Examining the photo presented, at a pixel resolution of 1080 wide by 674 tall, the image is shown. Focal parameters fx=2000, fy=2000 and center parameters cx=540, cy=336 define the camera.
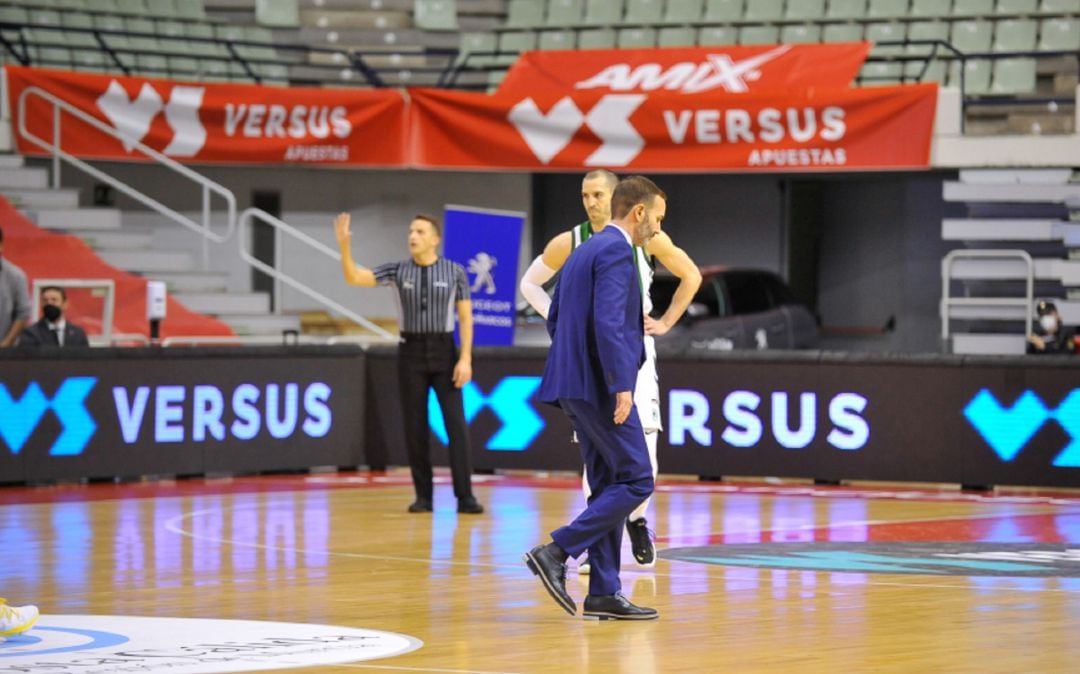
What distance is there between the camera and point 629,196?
30.1 feet

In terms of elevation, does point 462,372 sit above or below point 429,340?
below

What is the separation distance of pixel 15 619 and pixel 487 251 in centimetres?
1145

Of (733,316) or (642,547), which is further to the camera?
(733,316)

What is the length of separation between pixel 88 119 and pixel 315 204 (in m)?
4.78

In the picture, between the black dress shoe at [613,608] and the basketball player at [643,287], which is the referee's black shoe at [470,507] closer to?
the basketball player at [643,287]

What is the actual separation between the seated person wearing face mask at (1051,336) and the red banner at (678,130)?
2732 mm

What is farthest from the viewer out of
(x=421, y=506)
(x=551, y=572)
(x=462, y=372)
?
(x=421, y=506)

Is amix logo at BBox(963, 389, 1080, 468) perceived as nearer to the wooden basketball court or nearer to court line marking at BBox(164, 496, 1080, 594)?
the wooden basketball court

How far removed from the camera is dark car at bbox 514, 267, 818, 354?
22.0 metres

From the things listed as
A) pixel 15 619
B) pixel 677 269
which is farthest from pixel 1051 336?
pixel 15 619

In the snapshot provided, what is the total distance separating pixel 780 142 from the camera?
2261cm

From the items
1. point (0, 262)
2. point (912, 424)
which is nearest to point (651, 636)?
point (912, 424)

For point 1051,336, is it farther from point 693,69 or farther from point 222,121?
point 222,121

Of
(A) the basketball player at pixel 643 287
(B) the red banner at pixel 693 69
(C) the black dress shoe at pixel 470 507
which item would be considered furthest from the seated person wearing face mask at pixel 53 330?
(B) the red banner at pixel 693 69
